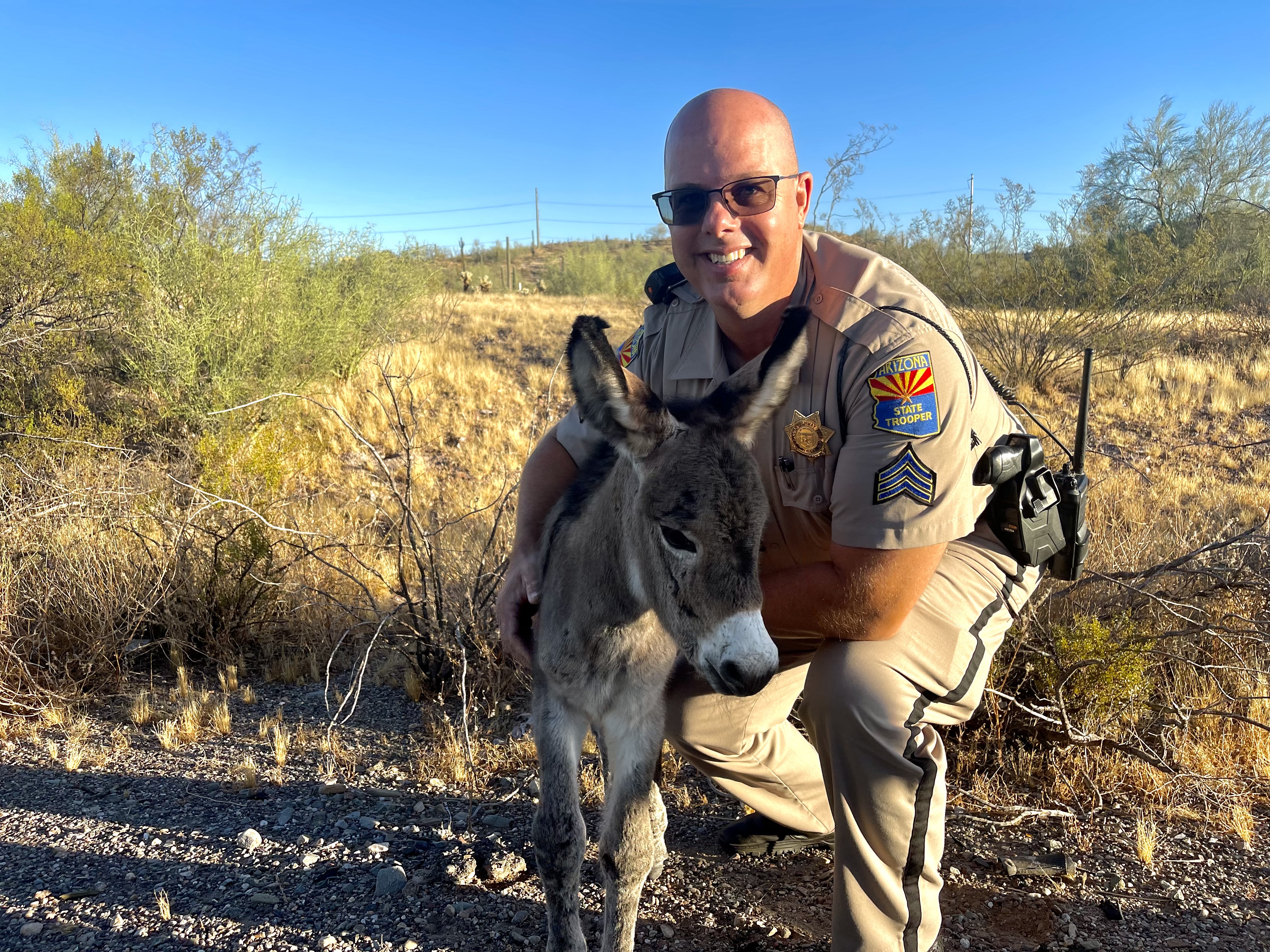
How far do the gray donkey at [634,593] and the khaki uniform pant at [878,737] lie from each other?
0.47m

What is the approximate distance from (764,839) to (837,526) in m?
1.75

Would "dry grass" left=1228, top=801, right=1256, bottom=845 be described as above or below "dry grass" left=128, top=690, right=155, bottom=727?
below

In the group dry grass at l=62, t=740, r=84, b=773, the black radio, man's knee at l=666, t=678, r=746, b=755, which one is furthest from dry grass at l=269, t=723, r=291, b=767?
the black radio

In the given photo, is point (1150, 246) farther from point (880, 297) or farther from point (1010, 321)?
point (880, 297)

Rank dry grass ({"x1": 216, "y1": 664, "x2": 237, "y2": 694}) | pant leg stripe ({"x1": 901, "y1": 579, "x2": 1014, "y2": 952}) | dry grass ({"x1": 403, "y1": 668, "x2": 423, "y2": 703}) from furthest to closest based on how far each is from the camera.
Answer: dry grass ({"x1": 216, "y1": 664, "x2": 237, "y2": 694}) → dry grass ({"x1": 403, "y1": 668, "x2": 423, "y2": 703}) → pant leg stripe ({"x1": 901, "y1": 579, "x2": 1014, "y2": 952})

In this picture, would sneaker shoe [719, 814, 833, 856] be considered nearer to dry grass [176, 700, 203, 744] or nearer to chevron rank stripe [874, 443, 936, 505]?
chevron rank stripe [874, 443, 936, 505]

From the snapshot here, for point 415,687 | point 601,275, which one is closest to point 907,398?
point 415,687

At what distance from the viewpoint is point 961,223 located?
17094 mm

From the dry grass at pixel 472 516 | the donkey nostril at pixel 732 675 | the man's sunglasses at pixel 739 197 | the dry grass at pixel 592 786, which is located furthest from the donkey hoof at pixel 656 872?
the man's sunglasses at pixel 739 197

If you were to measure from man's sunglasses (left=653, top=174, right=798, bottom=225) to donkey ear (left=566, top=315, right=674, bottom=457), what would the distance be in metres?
1.11

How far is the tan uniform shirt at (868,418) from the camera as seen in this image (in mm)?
2904

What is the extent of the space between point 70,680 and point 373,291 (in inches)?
502

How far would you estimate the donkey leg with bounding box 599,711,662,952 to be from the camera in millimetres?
3000

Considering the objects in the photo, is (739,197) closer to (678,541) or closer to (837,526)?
(837,526)
